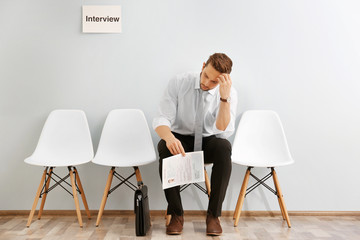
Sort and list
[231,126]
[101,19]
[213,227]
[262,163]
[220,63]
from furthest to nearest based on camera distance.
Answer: [101,19]
[262,163]
[231,126]
[213,227]
[220,63]

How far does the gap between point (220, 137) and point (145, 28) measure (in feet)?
3.51

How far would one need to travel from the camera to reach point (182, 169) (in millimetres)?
2098

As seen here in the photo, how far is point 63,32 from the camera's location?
275cm

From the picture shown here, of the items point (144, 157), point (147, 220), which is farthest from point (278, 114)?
point (147, 220)

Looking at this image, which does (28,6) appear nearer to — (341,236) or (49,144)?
(49,144)

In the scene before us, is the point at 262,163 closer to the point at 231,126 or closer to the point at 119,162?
the point at 231,126

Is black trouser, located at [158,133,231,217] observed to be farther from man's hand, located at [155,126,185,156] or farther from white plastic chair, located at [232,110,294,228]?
white plastic chair, located at [232,110,294,228]

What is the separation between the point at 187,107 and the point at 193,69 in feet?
1.74

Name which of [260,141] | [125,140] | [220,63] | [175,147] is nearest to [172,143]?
[175,147]

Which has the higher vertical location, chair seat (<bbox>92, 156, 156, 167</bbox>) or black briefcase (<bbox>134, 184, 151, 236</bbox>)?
chair seat (<bbox>92, 156, 156, 167</bbox>)

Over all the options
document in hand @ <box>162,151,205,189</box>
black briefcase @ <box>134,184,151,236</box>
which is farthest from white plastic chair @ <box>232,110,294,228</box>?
black briefcase @ <box>134,184,151,236</box>

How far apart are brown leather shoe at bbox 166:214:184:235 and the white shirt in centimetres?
55

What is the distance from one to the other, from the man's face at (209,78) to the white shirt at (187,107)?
98 mm

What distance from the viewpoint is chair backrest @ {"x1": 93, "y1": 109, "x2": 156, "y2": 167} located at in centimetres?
257
